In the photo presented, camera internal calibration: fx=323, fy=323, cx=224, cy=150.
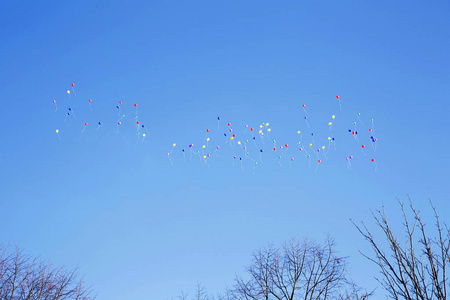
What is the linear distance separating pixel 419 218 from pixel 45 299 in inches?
555

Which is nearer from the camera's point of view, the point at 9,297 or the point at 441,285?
the point at 441,285

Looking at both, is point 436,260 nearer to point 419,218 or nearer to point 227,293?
point 419,218

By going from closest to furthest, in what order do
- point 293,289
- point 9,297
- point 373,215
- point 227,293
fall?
point 373,215 < point 9,297 < point 293,289 < point 227,293

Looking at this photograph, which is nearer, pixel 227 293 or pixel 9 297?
pixel 9 297

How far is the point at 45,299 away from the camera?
12.8 meters

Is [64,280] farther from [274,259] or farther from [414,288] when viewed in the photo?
[414,288]

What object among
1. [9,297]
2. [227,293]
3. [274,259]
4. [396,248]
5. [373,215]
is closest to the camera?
[396,248]

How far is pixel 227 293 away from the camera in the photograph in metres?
17.4

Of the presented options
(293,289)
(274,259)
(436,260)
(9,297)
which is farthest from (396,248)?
(9,297)

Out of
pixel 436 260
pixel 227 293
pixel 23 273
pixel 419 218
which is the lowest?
pixel 436 260

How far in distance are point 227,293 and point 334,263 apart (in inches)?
241

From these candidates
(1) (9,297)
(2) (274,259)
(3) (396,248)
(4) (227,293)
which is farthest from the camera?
(4) (227,293)

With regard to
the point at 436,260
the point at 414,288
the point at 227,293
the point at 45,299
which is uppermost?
the point at 227,293

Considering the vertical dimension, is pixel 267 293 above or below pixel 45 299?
above
